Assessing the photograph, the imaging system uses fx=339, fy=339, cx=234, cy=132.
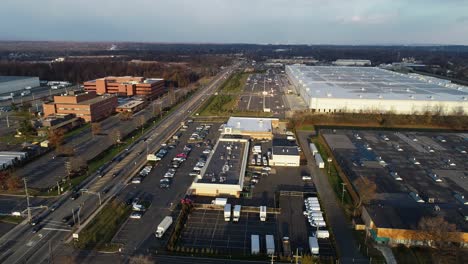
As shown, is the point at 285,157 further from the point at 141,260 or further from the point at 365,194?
the point at 141,260

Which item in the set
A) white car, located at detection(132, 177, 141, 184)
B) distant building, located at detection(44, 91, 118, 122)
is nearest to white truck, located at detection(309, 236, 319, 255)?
white car, located at detection(132, 177, 141, 184)

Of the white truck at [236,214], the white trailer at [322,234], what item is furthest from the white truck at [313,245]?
the white truck at [236,214]

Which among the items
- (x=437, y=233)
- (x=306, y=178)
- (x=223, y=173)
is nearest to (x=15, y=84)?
(x=223, y=173)

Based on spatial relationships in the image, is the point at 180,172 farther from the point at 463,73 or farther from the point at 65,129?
the point at 463,73

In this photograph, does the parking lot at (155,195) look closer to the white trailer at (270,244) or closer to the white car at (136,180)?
the white car at (136,180)

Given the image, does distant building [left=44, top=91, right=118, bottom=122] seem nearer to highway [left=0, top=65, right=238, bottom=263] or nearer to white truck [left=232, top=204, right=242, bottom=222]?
highway [left=0, top=65, right=238, bottom=263]
